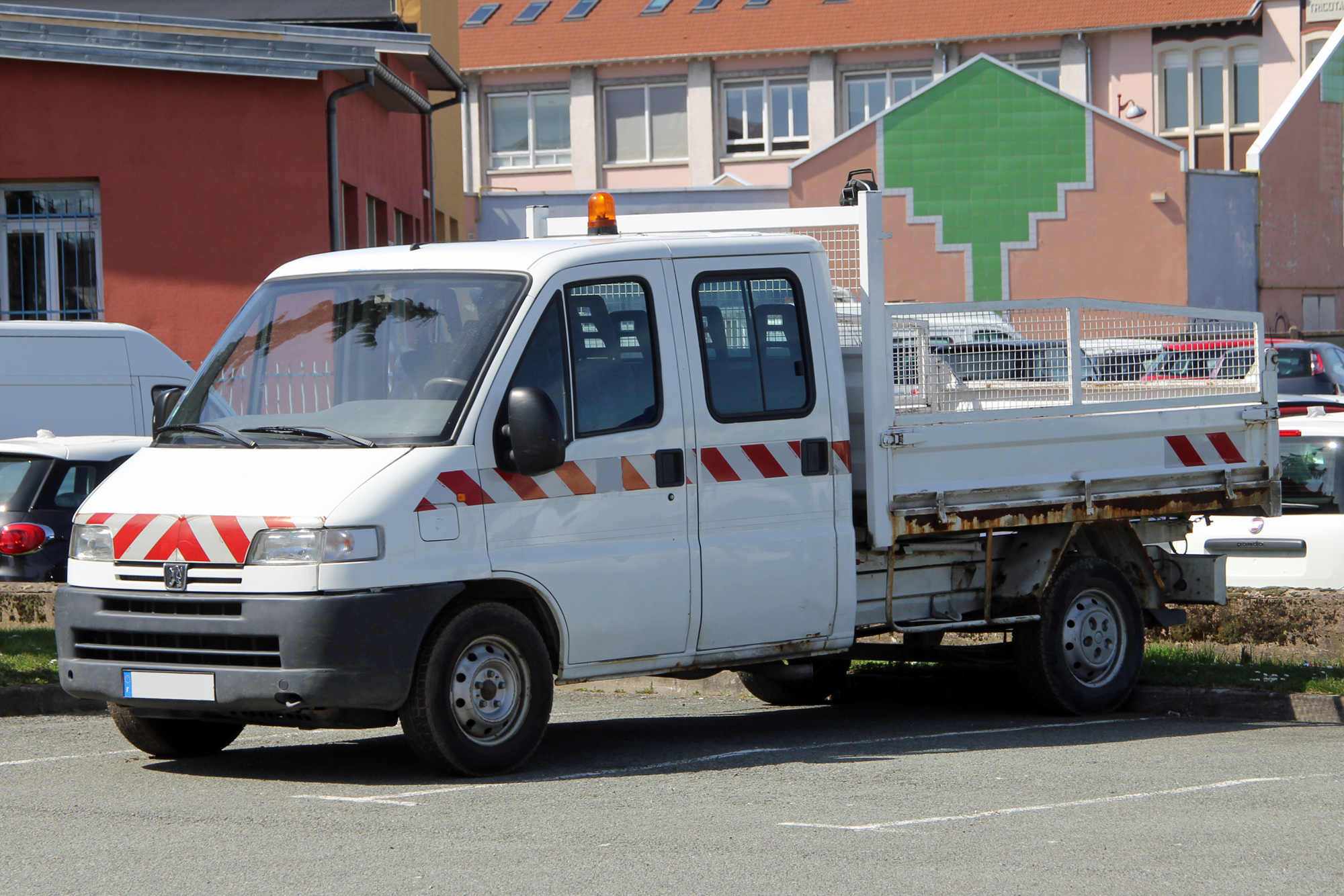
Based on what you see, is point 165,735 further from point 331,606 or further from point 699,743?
point 699,743

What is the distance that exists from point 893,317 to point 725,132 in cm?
5118

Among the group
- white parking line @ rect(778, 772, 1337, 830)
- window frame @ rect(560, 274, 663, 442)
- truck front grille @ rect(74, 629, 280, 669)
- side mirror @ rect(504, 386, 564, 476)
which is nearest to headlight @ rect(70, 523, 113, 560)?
truck front grille @ rect(74, 629, 280, 669)

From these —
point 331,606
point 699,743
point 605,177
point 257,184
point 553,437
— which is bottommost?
point 699,743

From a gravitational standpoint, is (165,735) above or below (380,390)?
below

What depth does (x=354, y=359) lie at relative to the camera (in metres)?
8.27

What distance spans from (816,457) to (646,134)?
173 feet

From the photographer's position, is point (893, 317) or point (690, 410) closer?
point (690, 410)

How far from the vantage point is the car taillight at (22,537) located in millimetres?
12461

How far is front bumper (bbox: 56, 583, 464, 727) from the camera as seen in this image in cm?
744

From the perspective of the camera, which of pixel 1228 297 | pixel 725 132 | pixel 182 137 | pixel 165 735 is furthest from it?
pixel 725 132

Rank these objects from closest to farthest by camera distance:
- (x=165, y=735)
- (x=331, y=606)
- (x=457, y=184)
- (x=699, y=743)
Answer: (x=331, y=606) < (x=165, y=735) < (x=699, y=743) < (x=457, y=184)

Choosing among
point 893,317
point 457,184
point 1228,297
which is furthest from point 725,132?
point 893,317

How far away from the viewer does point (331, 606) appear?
7.42 metres

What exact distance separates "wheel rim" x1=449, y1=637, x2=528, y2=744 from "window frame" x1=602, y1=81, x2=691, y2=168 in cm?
5270
